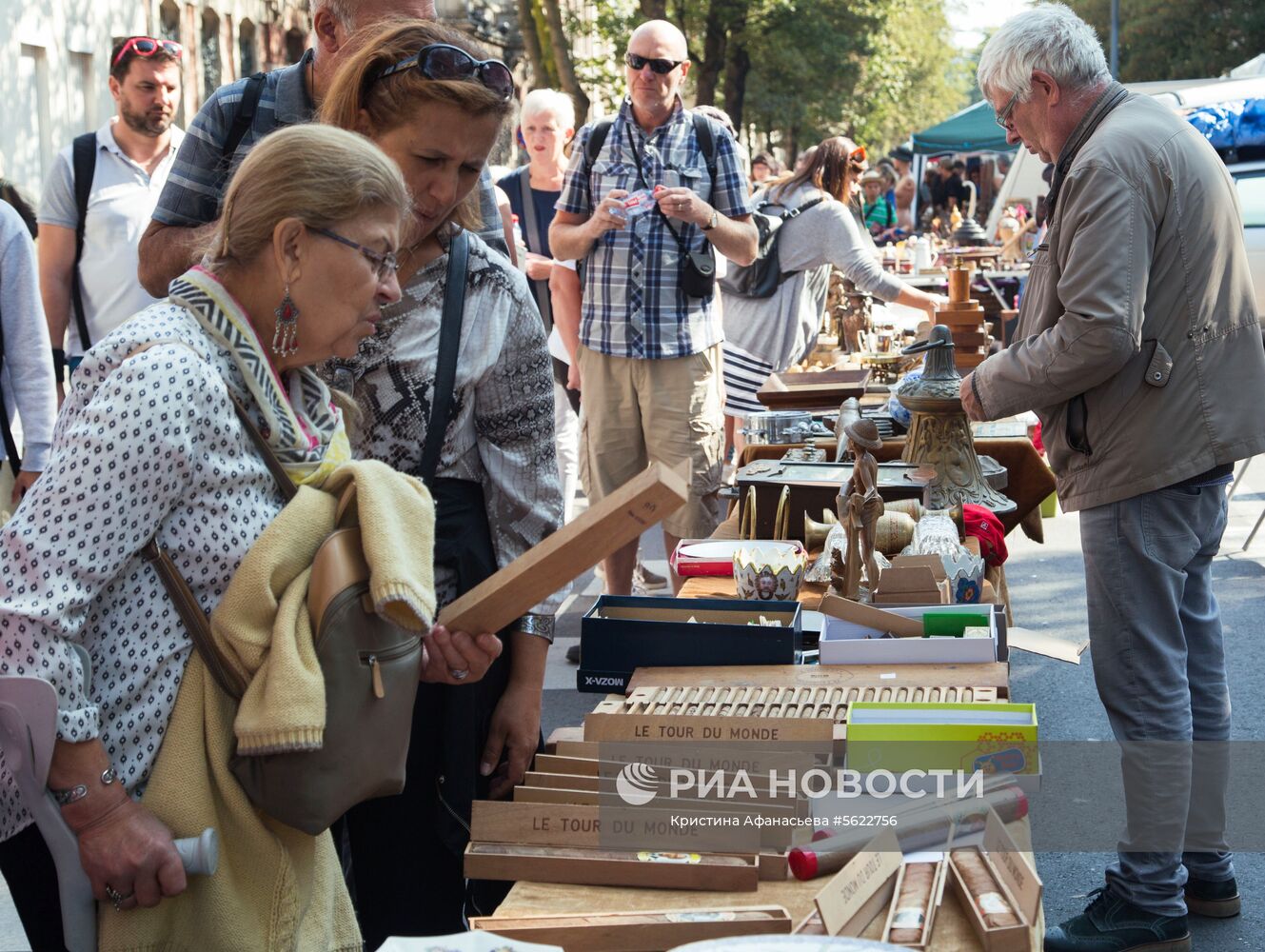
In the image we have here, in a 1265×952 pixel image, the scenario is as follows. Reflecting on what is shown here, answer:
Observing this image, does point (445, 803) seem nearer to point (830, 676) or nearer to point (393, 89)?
point (830, 676)

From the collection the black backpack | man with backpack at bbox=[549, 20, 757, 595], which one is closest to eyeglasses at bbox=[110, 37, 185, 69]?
man with backpack at bbox=[549, 20, 757, 595]

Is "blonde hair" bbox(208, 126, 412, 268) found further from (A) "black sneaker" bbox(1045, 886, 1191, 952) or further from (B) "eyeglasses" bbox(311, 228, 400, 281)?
(A) "black sneaker" bbox(1045, 886, 1191, 952)

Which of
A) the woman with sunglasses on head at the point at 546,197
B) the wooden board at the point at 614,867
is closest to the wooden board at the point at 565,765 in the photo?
the wooden board at the point at 614,867

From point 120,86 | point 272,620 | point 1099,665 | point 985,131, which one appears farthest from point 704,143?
point 985,131

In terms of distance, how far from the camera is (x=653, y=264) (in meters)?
5.35

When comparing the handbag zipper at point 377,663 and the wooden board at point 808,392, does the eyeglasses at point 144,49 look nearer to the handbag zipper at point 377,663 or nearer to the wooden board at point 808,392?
the wooden board at point 808,392

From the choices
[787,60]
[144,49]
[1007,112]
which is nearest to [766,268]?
[144,49]

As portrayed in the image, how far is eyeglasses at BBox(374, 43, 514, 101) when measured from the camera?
7.24ft

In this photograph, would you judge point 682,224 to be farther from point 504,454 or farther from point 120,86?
point 504,454

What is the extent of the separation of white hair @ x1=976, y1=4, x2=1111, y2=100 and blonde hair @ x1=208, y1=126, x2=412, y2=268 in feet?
6.91

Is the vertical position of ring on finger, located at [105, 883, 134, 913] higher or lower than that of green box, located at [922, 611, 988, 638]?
higher

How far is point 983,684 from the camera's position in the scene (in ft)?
8.25

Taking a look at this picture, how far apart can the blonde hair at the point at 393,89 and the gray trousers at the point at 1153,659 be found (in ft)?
6.11

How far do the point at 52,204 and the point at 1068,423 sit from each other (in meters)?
3.80
